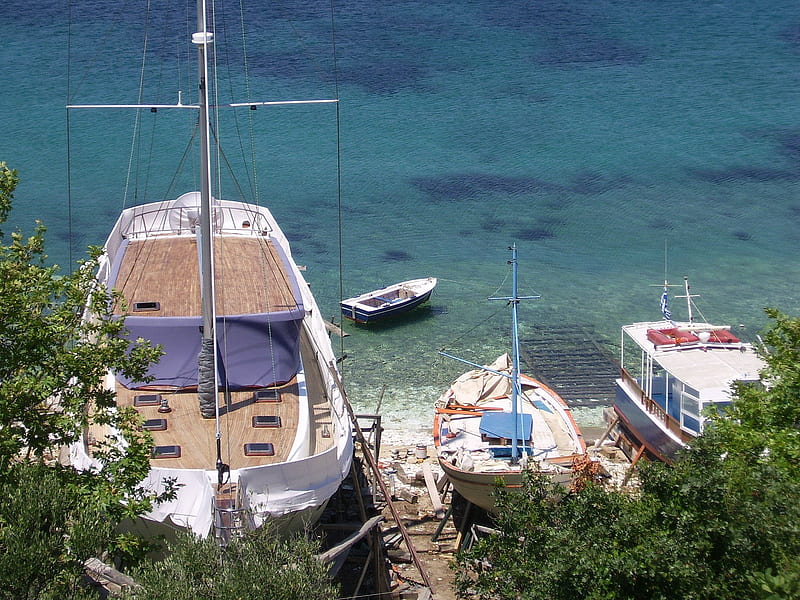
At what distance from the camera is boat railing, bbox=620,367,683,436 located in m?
25.4

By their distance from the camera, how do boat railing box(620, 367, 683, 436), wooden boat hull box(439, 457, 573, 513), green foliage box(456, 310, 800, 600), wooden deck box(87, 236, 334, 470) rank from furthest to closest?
boat railing box(620, 367, 683, 436)
wooden boat hull box(439, 457, 573, 513)
wooden deck box(87, 236, 334, 470)
green foliage box(456, 310, 800, 600)

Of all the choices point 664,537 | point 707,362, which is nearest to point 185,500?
point 664,537

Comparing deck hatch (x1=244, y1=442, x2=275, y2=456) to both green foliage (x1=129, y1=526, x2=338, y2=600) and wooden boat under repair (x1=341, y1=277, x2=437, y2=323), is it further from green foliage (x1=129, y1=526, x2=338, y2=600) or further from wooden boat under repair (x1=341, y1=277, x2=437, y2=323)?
wooden boat under repair (x1=341, y1=277, x2=437, y2=323)

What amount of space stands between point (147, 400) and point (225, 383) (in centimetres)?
166

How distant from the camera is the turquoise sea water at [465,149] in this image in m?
41.6

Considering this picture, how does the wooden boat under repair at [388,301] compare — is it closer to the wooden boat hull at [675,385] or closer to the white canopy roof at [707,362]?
the wooden boat hull at [675,385]

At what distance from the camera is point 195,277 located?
2519 centimetres

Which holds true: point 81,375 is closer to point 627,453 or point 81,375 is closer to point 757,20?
point 627,453

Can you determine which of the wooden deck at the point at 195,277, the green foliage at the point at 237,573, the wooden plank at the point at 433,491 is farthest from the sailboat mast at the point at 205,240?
the wooden plank at the point at 433,491

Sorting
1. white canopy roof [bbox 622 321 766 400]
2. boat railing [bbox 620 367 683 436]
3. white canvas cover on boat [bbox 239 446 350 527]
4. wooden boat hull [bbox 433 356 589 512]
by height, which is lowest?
boat railing [bbox 620 367 683 436]

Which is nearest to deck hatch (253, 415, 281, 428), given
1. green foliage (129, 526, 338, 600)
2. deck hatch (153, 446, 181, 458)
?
deck hatch (153, 446, 181, 458)

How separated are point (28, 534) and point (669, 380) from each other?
19.7m

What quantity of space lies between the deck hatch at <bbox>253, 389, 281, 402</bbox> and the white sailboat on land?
3 cm

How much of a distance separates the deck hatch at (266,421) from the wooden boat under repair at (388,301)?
1674cm
